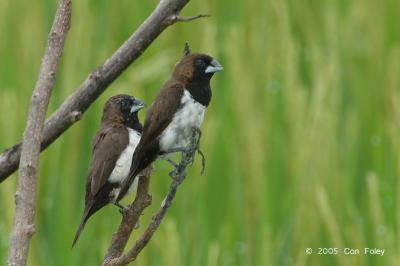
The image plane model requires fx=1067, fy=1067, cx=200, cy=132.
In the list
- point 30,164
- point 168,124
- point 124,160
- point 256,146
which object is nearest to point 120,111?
point 124,160

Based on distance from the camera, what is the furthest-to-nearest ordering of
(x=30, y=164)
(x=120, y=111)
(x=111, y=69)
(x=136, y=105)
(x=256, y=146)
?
(x=256, y=146)
(x=120, y=111)
(x=136, y=105)
(x=111, y=69)
(x=30, y=164)

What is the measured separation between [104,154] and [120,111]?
0.39 meters

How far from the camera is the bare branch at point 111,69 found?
1.53 metres

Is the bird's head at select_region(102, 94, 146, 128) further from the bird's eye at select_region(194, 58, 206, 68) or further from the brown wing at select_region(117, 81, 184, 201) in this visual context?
the brown wing at select_region(117, 81, 184, 201)

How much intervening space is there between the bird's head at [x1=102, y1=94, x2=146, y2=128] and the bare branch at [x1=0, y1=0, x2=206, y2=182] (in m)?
0.98

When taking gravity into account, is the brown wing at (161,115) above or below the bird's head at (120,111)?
below

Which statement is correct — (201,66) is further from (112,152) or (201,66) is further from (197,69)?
(112,152)

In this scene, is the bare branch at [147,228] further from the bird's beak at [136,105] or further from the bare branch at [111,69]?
the bird's beak at [136,105]

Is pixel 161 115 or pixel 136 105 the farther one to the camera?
pixel 136 105

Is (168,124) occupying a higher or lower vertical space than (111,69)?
higher

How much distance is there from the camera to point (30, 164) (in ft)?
4.34

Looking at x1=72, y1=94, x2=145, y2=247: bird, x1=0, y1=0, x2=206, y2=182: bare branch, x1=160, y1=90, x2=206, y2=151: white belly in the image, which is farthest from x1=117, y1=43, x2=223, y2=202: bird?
x1=0, y1=0, x2=206, y2=182: bare branch

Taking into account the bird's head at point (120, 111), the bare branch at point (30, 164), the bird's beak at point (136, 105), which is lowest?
the bare branch at point (30, 164)

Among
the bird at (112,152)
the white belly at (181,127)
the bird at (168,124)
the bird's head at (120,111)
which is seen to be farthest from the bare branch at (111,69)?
the bird's head at (120,111)
